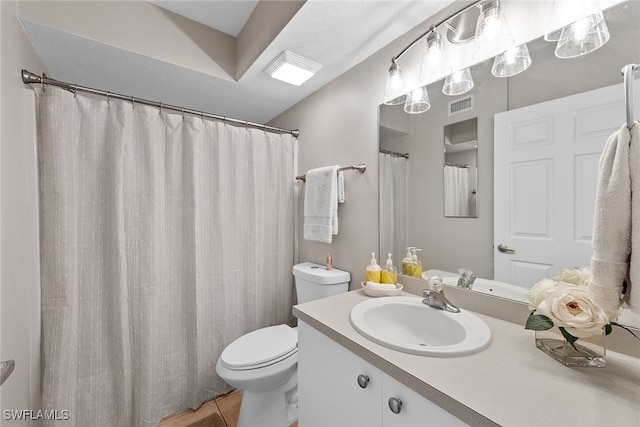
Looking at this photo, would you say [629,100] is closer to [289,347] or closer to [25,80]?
[289,347]

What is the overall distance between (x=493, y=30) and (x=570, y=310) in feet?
3.04

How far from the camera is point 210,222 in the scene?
5.39ft

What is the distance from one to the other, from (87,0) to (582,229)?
7.70ft

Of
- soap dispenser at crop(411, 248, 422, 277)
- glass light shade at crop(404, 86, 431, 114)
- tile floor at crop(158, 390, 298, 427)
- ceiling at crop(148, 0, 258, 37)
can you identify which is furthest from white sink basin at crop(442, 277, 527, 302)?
ceiling at crop(148, 0, 258, 37)

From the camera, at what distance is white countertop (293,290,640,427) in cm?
49

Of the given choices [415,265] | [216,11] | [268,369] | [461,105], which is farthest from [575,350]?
[216,11]

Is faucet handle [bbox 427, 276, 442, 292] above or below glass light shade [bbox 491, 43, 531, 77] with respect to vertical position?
below

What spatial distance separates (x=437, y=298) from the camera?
1010 mm

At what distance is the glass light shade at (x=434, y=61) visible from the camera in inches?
40.6

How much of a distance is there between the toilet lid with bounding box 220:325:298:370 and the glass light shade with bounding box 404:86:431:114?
140 centimetres

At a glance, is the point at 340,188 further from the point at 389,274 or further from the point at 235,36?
the point at 235,36

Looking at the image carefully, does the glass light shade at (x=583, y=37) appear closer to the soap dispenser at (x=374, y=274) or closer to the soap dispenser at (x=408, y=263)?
the soap dispenser at (x=408, y=263)

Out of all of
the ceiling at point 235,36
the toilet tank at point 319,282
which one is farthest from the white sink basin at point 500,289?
the ceiling at point 235,36

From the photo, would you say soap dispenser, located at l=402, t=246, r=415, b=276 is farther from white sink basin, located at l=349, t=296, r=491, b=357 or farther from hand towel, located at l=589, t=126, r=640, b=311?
hand towel, located at l=589, t=126, r=640, b=311
